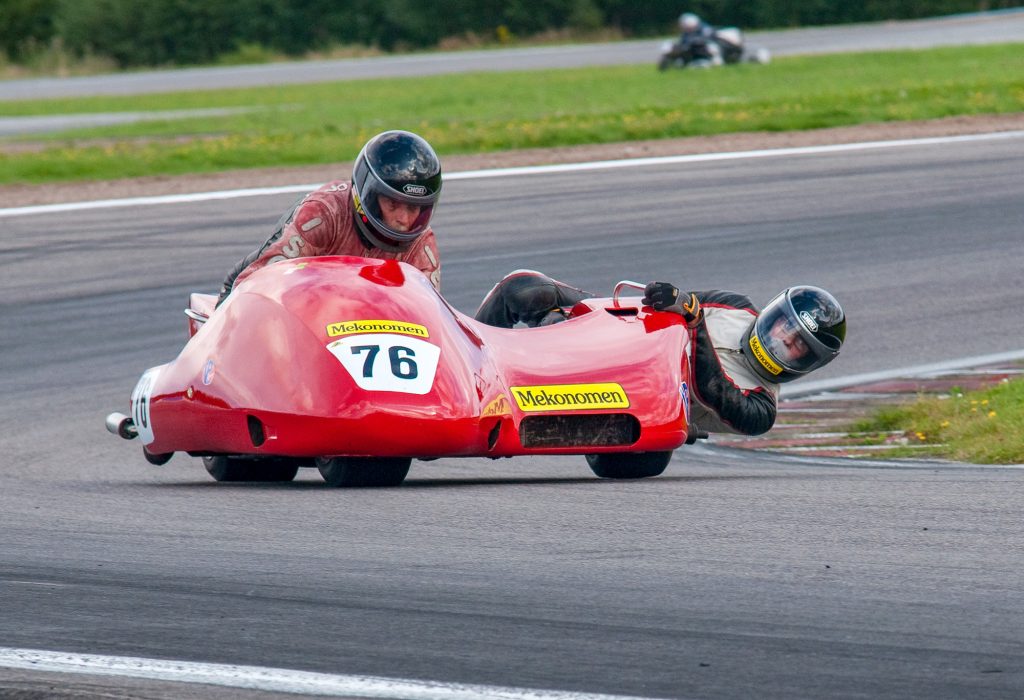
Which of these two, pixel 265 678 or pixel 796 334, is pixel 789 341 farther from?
pixel 265 678

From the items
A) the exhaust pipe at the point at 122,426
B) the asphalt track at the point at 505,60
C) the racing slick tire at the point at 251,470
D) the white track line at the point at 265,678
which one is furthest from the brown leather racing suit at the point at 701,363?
the asphalt track at the point at 505,60

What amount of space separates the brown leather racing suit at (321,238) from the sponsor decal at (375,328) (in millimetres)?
984

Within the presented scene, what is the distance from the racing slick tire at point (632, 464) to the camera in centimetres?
694

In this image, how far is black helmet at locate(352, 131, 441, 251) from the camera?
688cm

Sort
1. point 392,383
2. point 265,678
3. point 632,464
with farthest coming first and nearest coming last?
point 632,464 → point 392,383 → point 265,678

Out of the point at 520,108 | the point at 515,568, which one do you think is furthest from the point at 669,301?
the point at 520,108

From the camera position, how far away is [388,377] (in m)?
5.93

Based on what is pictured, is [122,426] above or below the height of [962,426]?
above

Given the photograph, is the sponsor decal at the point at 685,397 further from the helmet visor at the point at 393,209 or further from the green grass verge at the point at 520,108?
the green grass verge at the point at 520,108

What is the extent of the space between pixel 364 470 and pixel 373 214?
1.34 m

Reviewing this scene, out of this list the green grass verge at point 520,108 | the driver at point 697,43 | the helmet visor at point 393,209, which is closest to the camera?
the helmet visor at point 393,209

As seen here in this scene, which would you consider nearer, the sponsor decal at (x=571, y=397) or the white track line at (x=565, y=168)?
the sponsor decal at (x=571, y=397)

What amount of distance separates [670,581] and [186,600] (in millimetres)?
1264

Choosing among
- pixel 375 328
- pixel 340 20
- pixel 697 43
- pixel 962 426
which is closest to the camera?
pixel 375 328
